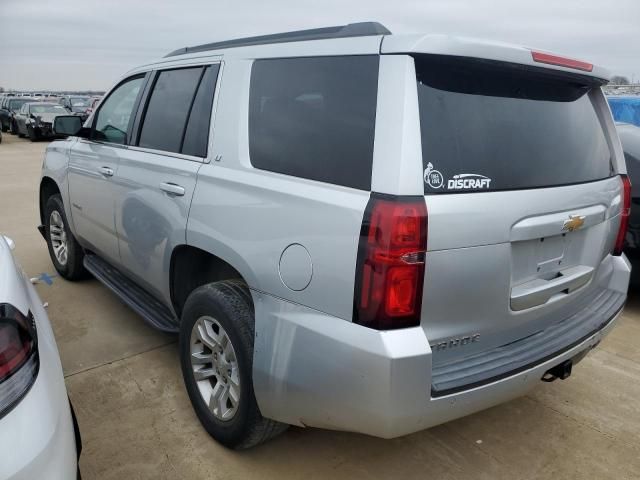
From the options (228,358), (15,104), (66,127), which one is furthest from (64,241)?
(15,104)

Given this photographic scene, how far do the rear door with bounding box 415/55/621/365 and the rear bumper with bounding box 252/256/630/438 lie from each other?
6.0 inches

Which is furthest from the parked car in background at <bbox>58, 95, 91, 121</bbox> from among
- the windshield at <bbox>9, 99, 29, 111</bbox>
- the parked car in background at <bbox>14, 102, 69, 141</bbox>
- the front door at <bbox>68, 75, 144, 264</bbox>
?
the front door at <bbox>68, 75, 144, 264</bbox>

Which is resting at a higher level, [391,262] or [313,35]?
[313,35]

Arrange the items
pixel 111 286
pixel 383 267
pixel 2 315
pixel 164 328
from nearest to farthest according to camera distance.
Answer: pixel 2 315 → pixel 383 267 → pixel 164 328 → pixel 111 286

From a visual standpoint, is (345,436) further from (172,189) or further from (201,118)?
(201,118)

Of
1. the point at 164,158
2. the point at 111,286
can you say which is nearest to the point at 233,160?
the point at 164,158

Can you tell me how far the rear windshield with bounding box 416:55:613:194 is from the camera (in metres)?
1.92

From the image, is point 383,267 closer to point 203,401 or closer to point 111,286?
point 203,401

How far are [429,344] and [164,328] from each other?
1.82 meters

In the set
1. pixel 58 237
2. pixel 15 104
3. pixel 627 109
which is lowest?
pixel 58 237

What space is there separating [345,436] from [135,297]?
1.74 meters

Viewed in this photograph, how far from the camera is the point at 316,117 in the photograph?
86.8 inches

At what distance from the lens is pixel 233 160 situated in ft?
8.32

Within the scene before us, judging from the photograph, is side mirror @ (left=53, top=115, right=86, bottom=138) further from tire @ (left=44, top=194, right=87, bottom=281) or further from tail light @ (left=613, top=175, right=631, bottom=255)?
tail light @ (left=613, top=175, right=631, bottom=255)
